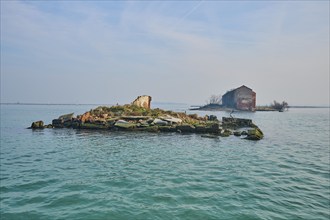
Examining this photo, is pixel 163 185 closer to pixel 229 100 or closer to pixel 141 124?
pixel 141 124

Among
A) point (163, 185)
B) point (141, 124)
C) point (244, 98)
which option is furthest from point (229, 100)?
point (163, 185)

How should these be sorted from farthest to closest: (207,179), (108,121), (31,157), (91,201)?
(108,121) → (31,157) → (207,179) → (91,201)

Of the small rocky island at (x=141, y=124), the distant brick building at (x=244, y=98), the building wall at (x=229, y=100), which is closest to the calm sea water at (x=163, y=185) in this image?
the small rocky island at (x=141, y=124)

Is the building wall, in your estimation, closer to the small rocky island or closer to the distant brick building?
the distant brick building

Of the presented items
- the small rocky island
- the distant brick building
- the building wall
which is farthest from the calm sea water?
the building wall

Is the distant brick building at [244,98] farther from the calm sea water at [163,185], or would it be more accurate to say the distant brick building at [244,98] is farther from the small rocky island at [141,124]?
the calm sea water at [163,185]

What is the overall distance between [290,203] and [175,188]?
4.83 meters

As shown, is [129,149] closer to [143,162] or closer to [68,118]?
[143,162]

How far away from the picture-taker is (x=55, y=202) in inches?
387

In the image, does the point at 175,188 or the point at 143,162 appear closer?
the point at 175,188

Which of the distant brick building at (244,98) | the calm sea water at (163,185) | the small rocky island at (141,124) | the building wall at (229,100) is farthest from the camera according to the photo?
the building wall at (229,100)

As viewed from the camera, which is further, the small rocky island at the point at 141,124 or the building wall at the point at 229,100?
the building wall at the point at 229,100

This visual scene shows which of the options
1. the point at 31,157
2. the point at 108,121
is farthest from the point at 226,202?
the point at 108,121

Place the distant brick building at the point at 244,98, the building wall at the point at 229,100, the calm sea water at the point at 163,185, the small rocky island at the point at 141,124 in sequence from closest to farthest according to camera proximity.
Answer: the calm sea water at the point at 163,185 < the small rocky island at the point at 141,124 < the distant brick building at the point at 244,98 < the building wall at the point at 229,100
